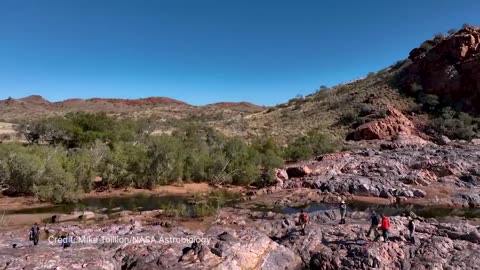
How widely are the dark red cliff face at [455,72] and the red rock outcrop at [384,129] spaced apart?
13621 mm

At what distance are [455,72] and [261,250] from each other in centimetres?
5943

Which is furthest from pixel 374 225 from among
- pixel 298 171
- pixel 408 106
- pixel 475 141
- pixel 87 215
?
pixel 408 106

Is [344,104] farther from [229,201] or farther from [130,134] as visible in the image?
[229,201]

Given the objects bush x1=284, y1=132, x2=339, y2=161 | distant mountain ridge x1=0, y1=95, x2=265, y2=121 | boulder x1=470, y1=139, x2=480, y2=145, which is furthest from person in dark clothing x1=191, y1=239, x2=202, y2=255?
distant mountain ridge x1=0, y1=95, x2=265, y2=121

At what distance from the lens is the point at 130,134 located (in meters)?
47.6

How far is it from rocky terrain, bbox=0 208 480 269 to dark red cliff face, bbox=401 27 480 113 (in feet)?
167

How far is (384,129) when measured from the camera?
53094 millimetres

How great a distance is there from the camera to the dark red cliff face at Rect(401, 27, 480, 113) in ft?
207

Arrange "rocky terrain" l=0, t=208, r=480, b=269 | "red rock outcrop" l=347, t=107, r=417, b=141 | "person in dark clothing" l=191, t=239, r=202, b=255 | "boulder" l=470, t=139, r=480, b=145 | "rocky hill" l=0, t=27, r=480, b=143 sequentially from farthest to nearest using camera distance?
"rocky hill" l=0, t=27, r=480, b=143
"red rock outcrop" l=347, t=107, r=417, b=141
"boulder" l=470, t=139, r=480, b=145
"person in dark clothing" l=191, t=239, r=202, b=255
"rocky terrain" l=0, t=208, r=480, b=269

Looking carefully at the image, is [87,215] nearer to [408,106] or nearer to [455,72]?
[408,106]

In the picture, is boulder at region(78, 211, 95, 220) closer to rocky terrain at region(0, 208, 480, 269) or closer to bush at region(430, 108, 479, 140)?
rocky terrain at region(0, 208, 480, 269)

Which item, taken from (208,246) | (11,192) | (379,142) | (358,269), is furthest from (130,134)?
(358,269)

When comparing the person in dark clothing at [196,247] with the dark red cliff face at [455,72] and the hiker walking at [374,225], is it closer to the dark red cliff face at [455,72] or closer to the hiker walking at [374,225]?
the hiker walking at [374,225]

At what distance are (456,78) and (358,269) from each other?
57.9 m
